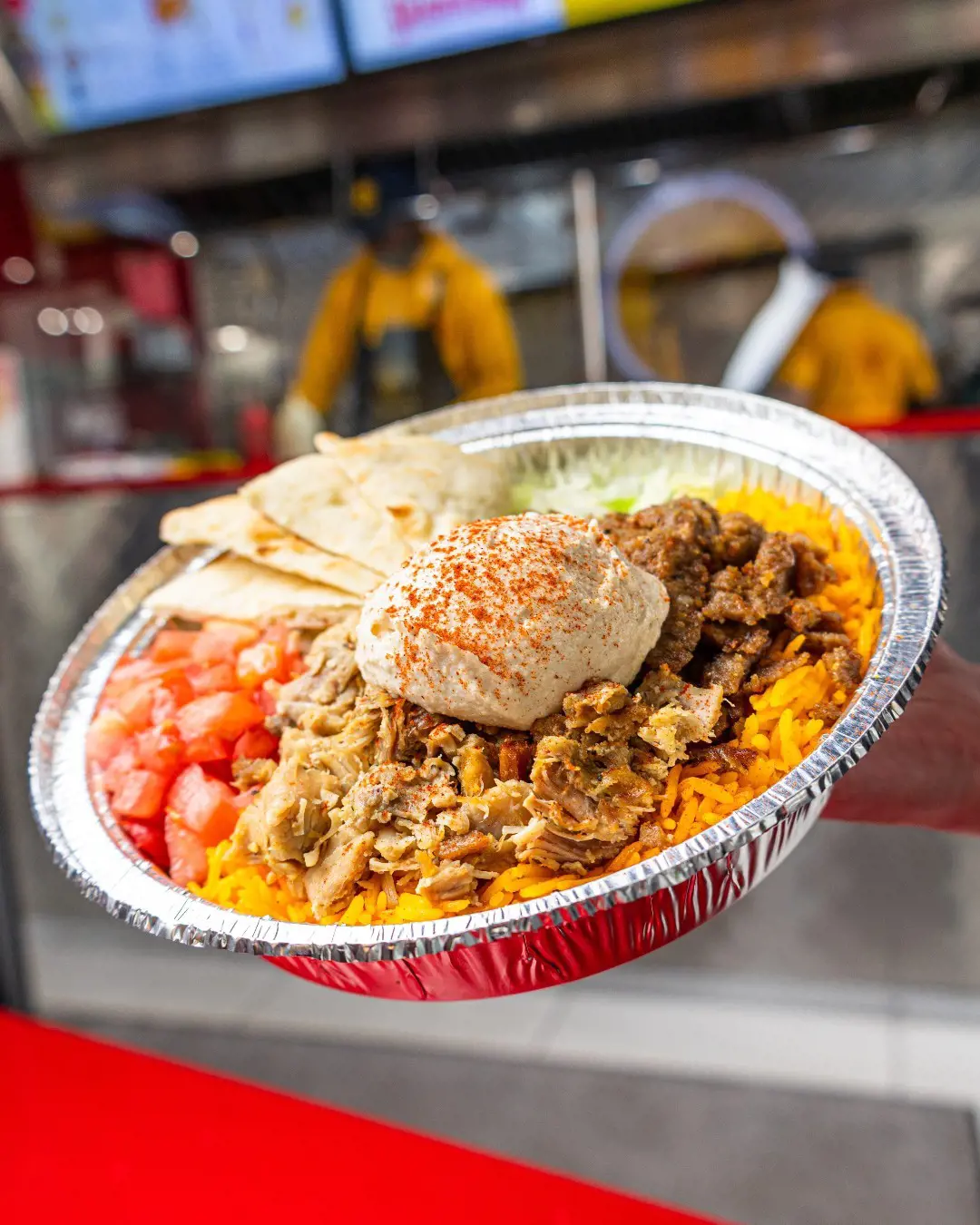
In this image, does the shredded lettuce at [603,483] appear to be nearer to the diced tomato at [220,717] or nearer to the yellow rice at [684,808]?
the yellow rice at [684,808]

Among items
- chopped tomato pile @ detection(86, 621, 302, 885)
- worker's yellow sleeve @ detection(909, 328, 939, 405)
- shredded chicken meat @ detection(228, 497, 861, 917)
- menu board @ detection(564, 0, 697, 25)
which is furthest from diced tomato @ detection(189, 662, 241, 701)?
worker's yellow sleeve @ detection(909, 328, 939, 405)

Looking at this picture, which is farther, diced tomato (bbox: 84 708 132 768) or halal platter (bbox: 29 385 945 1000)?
diced tomato (bbox: 84 708 132 768)

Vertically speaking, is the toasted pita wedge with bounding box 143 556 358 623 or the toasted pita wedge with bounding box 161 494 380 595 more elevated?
the toasted pita wedge with bounding box 161 494 380 595

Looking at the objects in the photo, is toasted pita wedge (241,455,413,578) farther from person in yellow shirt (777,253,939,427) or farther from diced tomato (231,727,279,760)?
person in yellow shirt (777,253,939,427)

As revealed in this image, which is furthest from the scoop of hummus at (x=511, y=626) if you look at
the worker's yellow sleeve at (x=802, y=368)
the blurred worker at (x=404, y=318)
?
the worker's yellow sleeve at (x=802, y=368)

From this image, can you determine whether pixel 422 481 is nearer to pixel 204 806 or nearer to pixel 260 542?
pixel 260 542

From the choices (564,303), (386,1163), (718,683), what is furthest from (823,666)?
(564,303)

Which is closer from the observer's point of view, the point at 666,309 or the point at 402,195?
the point at 402,195

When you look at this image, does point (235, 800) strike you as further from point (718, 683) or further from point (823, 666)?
point (823, 666)
